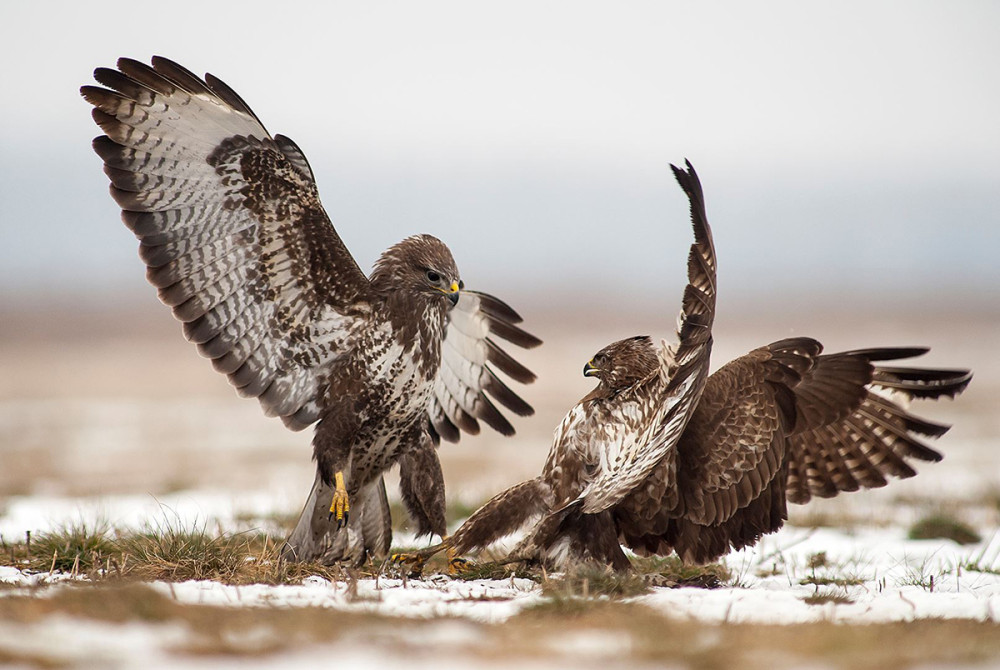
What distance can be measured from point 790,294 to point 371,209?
3458 inches

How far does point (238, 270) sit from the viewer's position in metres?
5.95

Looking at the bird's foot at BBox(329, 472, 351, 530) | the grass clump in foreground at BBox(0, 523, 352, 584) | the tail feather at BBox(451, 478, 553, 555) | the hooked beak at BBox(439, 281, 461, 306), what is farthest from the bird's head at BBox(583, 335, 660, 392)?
the grass clump in foreground at BBox(0, 523, 352, 584)

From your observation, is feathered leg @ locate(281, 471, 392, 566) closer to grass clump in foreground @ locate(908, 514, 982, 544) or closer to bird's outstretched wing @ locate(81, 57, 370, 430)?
bird's outstretched wing @ locate(81, 57, 370, 430)

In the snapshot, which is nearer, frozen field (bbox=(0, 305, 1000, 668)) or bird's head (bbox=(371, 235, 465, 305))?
frozen field (bbox=(0, 305, 1000, 668))

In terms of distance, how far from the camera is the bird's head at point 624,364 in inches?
225

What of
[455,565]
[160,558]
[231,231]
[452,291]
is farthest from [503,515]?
[231,231]

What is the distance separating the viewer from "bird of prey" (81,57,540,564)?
18.9 ft

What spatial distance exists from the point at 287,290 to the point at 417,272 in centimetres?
80

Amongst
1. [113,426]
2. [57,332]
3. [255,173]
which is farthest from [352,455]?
[57,332]

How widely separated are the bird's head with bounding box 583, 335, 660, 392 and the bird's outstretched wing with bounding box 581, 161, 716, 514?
1.25ft

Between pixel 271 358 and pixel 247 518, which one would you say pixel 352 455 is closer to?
pixel 271 358

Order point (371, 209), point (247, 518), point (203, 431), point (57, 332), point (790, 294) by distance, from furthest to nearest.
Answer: point (371, 209) < point (790, 294) < point (57, 332) < point (203, 431) < point (247, 518)

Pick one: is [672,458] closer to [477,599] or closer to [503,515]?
[503,515]

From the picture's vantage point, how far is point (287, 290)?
19.7 feet
